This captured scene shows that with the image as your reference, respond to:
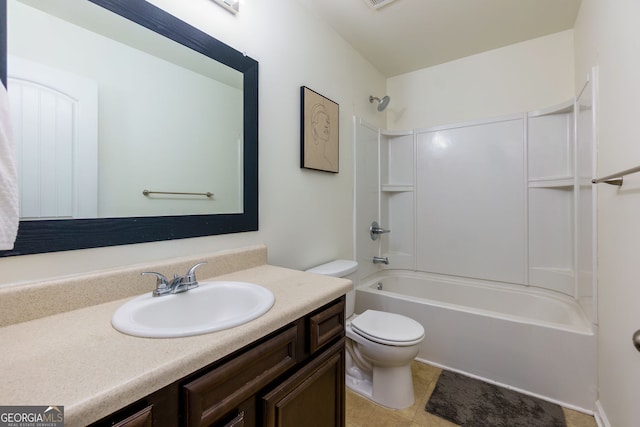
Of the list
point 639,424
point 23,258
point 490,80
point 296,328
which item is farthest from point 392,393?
point 490,80

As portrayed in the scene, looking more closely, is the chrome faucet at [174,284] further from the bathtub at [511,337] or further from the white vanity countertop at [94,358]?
the bathtub at [511,337]

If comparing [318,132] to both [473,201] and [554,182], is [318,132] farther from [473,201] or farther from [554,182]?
[554,182]

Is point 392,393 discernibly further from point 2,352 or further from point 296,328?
point 2,352

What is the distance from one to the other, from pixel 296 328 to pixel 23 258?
78 cm

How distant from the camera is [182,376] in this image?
0.55m

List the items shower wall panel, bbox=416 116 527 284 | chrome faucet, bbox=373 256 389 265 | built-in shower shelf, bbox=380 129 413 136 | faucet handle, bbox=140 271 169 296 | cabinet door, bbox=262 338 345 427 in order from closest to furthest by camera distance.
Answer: cabinet door, bbox=262 338 345 427, faucet handle, bbox=140 271 169 296, shower wall panel, bbox=416 116 527 284, chrome faucet, bbox=373 256 389 265, built-in shower shelf, bbox=380 129 413 136

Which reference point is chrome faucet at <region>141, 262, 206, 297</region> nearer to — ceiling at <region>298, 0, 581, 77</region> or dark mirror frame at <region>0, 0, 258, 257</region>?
dark mirror frame at <region>0, 0, 258, 257</region>

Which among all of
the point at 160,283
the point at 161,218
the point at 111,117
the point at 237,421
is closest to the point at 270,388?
the point at 237,421

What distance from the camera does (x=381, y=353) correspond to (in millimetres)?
1505

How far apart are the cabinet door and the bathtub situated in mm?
1125

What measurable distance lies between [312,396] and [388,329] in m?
0.81

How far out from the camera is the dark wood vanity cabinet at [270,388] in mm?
554

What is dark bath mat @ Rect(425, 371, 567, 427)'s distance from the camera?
4.72 feet

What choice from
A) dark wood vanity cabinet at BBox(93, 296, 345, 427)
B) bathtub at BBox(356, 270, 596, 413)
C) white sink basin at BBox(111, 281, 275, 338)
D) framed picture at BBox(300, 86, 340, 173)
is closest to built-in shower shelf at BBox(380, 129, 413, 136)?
framed picture at BBox(300, 86, 340, 173)
